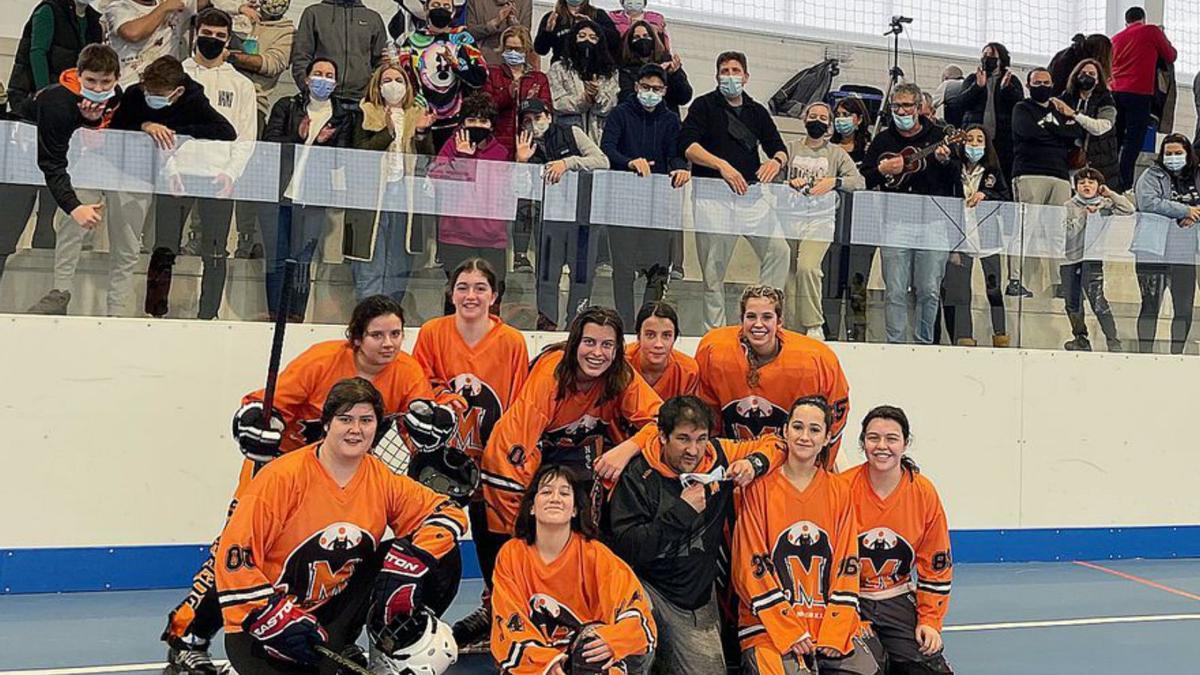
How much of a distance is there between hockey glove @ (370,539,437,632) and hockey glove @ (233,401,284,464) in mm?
519

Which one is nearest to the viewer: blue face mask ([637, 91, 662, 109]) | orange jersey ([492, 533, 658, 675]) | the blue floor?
orange jersey ([492, 533, 658, 675])

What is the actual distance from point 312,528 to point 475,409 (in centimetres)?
93

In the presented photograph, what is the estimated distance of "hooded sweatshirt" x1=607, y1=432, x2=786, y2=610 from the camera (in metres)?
3.71

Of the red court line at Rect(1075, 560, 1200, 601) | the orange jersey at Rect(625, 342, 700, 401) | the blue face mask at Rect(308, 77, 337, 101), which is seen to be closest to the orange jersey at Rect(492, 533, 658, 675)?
the orange jersey at Rect(625, 342, 700, 401)

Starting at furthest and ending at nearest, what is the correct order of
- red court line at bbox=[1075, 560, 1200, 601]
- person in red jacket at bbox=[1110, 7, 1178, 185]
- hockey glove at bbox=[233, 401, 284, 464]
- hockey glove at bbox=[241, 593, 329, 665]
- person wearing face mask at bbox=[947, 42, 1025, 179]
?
person in red jacket at bbox=[1110, 7, 1178, 185] → person wearing face mask at bbox=[947, 42, 1025, 179] → red court line at bbox=[1075, 560, 1200, 601] → hockey glove at bbox=[233, 401, 284, 464] → hockey glove at bbox=[241, 593, 329, 665]

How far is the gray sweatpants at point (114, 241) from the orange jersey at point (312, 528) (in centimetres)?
185

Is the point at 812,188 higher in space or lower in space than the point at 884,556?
higher

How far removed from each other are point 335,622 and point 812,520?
1505 mm

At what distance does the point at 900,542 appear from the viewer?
3.93 m

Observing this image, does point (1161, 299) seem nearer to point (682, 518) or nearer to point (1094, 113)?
point (1094, 113)

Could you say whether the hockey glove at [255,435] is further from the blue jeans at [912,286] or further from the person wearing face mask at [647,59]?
the person wearing face mask at [647,59]

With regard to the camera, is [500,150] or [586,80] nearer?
[500,150]

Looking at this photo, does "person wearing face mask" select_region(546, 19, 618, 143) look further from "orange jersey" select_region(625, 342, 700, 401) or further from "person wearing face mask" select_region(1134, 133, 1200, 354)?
"person wearing face mask" select_region(1134, 133, 1200, 354)

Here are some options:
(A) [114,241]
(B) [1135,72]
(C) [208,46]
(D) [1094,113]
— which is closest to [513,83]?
(C) [208,46]
